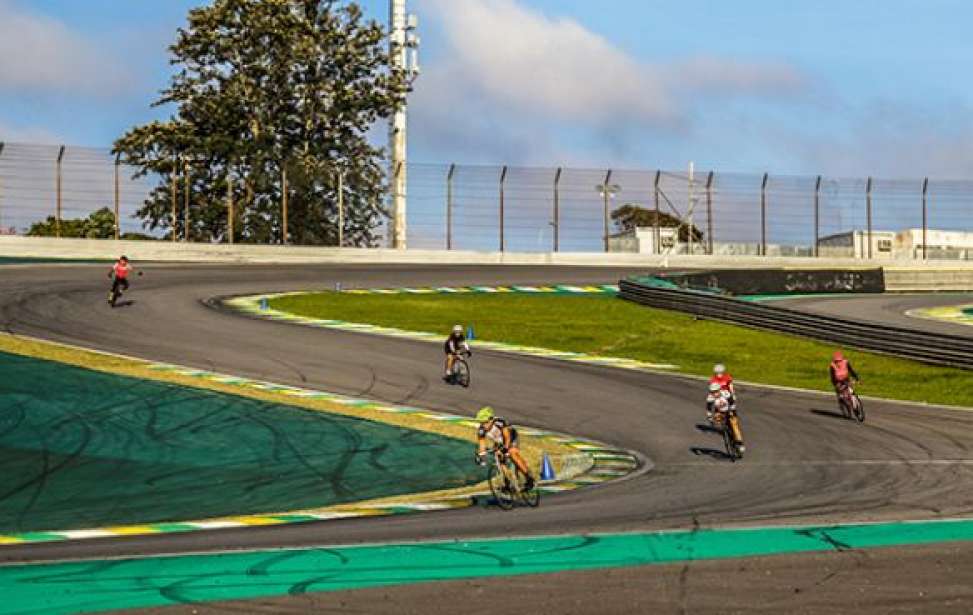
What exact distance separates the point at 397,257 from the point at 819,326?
2686 cm

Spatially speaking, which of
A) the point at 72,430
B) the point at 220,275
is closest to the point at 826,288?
the point at 220,275

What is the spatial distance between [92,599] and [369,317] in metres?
29.4

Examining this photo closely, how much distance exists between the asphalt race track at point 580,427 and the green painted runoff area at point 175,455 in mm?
2023

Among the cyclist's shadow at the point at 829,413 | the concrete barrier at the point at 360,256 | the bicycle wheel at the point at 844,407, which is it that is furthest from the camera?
the concrete barrier at the point at 360,256

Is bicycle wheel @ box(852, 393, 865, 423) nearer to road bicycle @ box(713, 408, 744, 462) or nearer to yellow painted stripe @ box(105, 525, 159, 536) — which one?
road bicycle @ box(713, 408, 744, 462)

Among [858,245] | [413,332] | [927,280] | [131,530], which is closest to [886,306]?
[927,280]

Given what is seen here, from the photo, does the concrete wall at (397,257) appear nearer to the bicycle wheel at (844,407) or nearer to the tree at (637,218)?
the bicycle wheel at (844,407)

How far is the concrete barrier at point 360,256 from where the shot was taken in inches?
2133

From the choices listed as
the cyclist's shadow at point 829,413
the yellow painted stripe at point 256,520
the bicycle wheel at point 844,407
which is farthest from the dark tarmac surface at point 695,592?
the cyclist's shadow at point 829,413

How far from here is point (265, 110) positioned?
2803 inches

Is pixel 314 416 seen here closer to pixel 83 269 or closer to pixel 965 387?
pixel 965 387

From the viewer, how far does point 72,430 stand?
2208 centimetres

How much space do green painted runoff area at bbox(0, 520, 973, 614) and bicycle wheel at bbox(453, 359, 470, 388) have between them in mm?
14621

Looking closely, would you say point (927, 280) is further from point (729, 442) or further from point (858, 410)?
point (729, 442)
